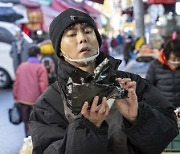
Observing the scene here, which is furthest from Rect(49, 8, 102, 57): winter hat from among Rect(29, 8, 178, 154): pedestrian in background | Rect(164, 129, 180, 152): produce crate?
Rect(164, 129, 180, 152): produce crate

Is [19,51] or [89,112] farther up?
[89,112]

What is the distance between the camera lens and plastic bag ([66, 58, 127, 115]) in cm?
144

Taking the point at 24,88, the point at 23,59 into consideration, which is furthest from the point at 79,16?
the point at 23,59

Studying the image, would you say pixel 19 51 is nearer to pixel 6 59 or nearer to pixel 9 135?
pixel 6 59

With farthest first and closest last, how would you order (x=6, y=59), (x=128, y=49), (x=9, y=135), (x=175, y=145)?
(x=128, y=49)
(x=6, y=59)
(x=9, y=135)
(x=175, y=145)

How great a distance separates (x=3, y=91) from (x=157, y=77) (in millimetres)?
7729

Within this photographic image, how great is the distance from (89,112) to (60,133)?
0.24 m

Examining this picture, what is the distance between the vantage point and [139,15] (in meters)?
14.0

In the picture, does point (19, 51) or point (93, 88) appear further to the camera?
point (19, 51)

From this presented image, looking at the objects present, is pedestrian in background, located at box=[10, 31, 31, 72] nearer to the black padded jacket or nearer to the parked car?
the parked car

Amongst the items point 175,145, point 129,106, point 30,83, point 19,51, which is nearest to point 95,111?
point 129,106

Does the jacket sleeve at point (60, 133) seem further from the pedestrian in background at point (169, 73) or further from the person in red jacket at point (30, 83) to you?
the person in red jacket at point (30, 83)

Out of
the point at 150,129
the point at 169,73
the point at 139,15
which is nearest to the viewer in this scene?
the point at 150,129

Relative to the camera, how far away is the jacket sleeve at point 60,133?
1494 mm
